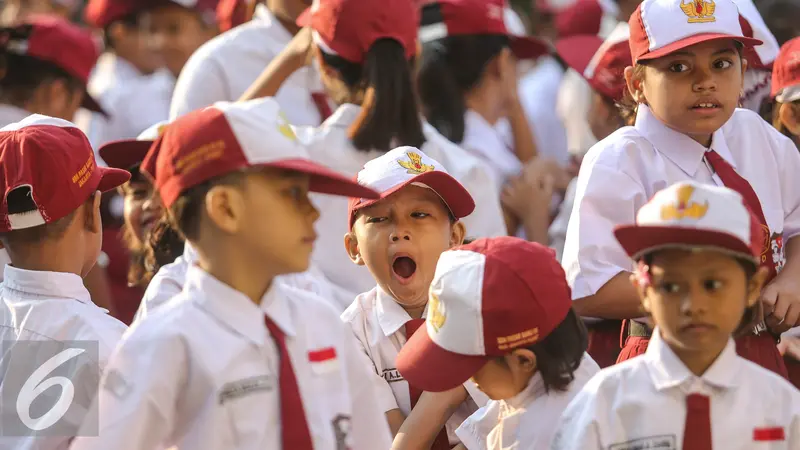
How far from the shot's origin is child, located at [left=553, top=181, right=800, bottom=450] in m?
3.02

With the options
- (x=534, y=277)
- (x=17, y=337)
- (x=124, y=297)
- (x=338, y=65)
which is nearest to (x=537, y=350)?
(x=534, y=277)

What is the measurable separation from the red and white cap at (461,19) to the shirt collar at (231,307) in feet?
11.4

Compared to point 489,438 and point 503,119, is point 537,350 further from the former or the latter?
point 503,119

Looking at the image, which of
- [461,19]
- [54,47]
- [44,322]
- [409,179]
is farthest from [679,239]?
[54,47]

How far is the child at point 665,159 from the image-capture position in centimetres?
394

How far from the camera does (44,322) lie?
3861 mm

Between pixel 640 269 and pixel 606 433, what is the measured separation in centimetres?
41

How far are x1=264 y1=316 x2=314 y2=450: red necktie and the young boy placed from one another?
1046mm

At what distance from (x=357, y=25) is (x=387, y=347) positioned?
55.7 inches

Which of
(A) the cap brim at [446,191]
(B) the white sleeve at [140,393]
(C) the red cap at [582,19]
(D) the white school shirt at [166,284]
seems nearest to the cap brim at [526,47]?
(C) the red cap at [582,19]

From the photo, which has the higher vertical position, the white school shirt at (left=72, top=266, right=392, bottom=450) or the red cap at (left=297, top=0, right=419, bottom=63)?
the red cap at (left=297, top=0, right=419, bottom=63)

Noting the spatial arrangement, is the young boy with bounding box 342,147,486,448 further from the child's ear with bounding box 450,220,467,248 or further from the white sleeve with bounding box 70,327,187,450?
the white sleeve with bounding box 70,327,187,450

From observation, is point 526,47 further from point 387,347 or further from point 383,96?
point 387,347

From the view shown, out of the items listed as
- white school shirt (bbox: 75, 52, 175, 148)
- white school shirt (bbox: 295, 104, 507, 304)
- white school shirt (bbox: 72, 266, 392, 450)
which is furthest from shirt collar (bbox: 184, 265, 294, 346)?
white school shirt (bbox: 75, 52, 175, 148)
